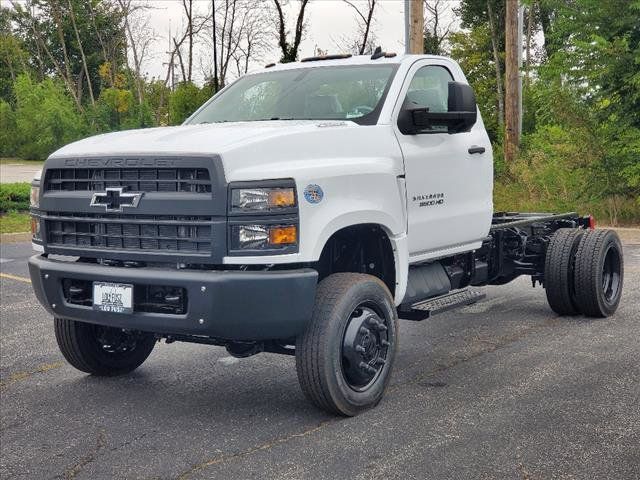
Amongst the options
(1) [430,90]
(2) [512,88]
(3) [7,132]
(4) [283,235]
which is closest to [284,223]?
(4) [283,235]

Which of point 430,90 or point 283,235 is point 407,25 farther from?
point 283,235

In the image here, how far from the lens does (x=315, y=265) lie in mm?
5395

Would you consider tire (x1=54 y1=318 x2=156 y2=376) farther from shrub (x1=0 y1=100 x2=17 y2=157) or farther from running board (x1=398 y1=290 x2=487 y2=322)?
shrub (x1=0 y1=100 x2=17 y2=157)

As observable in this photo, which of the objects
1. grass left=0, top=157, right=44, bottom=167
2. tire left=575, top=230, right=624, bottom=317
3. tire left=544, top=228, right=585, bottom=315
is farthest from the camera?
grass left=0, top=157, right=44, bottom=167

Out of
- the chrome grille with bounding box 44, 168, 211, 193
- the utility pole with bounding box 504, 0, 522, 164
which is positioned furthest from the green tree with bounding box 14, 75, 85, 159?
the chrome grille with bounding box 44, 168, 211, 193

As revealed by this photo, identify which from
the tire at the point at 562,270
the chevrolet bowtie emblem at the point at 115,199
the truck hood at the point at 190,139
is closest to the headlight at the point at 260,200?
the truck hood at the point at 190,139

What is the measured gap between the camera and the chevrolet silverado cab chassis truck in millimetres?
4559

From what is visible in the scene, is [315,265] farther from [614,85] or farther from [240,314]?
[614,85]

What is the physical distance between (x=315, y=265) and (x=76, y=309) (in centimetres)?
147

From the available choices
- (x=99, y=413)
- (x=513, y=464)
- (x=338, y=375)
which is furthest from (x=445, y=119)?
(x=99, y=413)

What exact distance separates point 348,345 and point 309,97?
1923 mm

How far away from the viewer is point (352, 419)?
4992 millimetres

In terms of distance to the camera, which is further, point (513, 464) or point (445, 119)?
point (445, 119)

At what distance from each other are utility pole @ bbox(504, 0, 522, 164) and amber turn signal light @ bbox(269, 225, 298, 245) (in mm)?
18435
